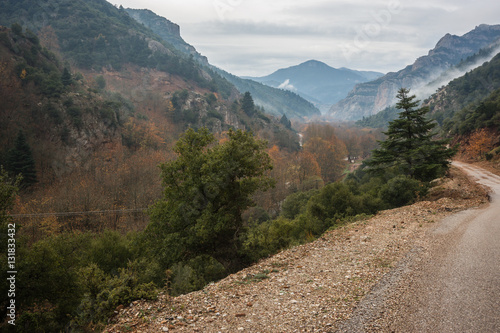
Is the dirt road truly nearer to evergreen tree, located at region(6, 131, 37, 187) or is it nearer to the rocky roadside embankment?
the rocky roadside embankment

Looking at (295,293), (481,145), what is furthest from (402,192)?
(481,145)

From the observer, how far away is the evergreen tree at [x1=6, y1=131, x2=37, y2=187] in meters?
33.9

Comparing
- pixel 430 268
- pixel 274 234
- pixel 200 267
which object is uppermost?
pixel 430 268

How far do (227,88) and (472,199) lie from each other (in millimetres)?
155744

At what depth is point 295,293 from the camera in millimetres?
7051

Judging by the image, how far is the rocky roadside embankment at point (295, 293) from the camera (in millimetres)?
5863

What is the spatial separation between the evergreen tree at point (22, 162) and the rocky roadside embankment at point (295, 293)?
38.2 meters

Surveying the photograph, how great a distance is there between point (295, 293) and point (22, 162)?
41.6 meters

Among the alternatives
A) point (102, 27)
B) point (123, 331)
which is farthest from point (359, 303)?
point (102, 27)

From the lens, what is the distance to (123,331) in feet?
19.0

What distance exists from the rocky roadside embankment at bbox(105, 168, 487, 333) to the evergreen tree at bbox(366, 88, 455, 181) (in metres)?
13.2

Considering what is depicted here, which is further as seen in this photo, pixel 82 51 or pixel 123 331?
pixel 82 51

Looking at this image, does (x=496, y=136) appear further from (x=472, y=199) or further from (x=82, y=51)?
(x=82, y=51)

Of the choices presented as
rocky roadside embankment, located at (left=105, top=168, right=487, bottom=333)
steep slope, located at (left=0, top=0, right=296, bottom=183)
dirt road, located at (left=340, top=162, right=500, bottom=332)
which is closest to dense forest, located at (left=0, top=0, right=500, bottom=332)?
steep slope, located at (left=0, top=0, right=296, bottom=183)
